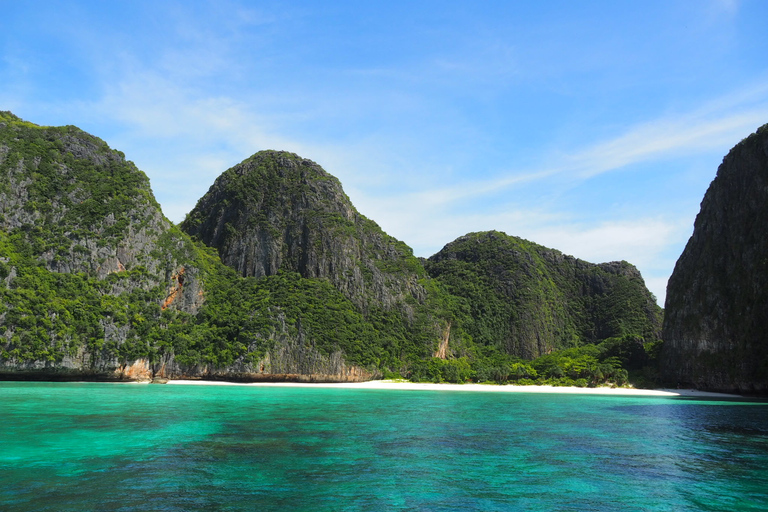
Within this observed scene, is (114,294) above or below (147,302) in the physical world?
above

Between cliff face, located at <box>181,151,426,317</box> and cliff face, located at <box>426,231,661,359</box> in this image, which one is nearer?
cliff face, located at <box>181,151,426,317</box>

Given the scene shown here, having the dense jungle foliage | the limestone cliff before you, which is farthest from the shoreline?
the limestone cliff

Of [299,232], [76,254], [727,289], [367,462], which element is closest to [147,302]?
[76,254]

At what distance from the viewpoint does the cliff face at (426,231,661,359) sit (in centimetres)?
12644

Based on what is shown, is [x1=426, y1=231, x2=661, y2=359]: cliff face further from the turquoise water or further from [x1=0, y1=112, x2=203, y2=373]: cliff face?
the turquoise water

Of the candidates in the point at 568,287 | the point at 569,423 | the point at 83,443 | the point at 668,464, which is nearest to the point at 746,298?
the point at 569,423

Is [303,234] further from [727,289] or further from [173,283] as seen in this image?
[727,289]

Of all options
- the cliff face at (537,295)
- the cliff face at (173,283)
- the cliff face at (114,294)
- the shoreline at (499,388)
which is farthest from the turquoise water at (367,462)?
the cliff face at (537,295)

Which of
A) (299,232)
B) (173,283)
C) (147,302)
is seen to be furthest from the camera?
(299,232)

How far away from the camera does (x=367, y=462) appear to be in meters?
17.3

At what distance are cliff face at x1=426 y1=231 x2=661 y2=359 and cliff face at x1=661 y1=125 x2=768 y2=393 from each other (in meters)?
52.6

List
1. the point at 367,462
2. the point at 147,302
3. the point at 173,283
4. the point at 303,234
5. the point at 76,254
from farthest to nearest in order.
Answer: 1. the point at 303,234
2. the point at 173,283
3. the point at 147,302
4. the point at 76,254
5. the point at 367,462

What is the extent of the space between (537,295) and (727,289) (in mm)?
72764

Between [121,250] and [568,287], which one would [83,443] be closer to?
[121,250]
